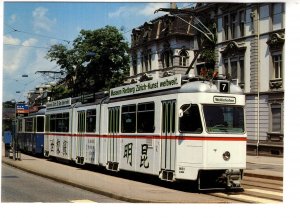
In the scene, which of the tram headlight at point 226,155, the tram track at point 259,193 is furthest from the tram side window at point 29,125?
the tram headlight at point 226,155

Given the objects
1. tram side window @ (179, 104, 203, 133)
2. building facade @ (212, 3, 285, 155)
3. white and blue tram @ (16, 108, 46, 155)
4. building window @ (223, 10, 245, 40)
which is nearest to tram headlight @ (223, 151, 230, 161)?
tram side window @ (179, 104, 203, 133)

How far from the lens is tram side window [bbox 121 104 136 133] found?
627 inches

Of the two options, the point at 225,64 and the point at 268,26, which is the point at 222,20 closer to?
the point at 268,26

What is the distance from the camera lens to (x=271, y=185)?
47.7 feet

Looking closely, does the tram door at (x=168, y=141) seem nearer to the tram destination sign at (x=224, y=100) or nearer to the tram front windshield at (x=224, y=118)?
the tram front windshield at (x=224, y=118)

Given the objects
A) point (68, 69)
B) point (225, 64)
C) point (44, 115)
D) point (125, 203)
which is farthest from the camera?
point (44, 115)

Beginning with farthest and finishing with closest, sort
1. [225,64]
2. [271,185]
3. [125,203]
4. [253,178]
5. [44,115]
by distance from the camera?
1. [44,115]
2. [225,64]
3. [253,178]
4. [271,185]
5. [125,203]

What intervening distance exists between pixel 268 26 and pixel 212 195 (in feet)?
31.0

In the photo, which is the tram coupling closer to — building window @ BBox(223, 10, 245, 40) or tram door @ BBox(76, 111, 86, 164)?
tram door @ BBox(76, 111, 86, 164)

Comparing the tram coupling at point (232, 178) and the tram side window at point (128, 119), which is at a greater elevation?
the tram side window at point (128, 119)

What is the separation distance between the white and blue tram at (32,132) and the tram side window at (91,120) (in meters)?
6.13

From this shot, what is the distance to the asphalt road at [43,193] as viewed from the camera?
42.1 ft
